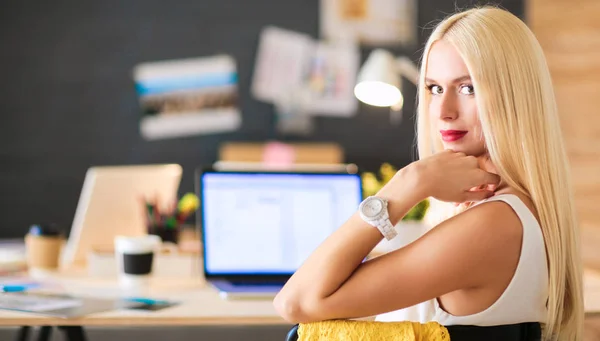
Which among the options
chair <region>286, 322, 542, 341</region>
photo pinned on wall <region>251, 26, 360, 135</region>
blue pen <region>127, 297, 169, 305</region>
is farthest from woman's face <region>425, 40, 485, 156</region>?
photo pinned on wall <region>251, 26, 360, 135</region>

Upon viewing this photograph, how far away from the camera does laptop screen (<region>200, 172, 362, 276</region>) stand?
79.4 inches

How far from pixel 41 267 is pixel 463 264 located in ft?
5.08

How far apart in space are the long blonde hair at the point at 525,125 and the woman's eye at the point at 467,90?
0.12 ft

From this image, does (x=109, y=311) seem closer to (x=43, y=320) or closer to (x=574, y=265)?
(x=43, y=320)

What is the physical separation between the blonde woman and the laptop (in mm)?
798

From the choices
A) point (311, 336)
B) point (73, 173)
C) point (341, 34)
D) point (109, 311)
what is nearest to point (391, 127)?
point (341, 34)

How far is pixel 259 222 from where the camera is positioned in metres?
2.03

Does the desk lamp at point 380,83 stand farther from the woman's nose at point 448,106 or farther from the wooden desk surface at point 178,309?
the woman's nose at point 448,106

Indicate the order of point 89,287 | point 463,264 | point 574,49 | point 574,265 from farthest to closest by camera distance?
1. point 574,49
2. point 89,287
3. point 574,265
4. point 463,264

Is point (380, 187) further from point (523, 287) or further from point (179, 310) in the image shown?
point (523, 287)

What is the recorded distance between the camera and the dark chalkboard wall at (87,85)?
398 cm

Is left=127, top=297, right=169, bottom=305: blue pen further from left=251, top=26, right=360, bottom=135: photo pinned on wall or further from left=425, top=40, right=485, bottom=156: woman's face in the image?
left=251, top=26, right=360, bottom=135: photo pinned on wall

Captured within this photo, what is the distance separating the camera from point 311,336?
1.14 meters

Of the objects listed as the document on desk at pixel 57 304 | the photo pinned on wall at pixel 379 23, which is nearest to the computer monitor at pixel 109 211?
the document on desk at pixel 57 304
